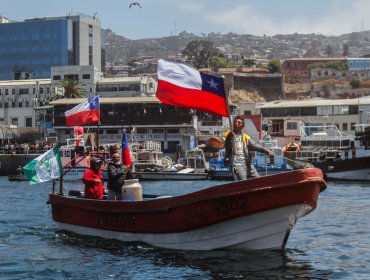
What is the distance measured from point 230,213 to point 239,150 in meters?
1.49

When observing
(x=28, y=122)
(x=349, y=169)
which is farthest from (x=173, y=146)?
(x=349, y=169)

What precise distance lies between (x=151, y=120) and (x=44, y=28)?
71896 mm

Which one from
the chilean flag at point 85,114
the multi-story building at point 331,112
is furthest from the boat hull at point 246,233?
the multi-story building at point 331,112

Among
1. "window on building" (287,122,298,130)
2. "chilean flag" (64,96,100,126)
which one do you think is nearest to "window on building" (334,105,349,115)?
"window on building" (287,122,298,130)

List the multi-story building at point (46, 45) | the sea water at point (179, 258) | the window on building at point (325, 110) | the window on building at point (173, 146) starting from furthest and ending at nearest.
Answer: the multi-story building at point (46, 45)
the window on building at point (325, 110)
the window on building at point (173, 146)
the sea water at point (179, 258)

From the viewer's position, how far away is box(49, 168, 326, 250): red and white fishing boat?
1633cm

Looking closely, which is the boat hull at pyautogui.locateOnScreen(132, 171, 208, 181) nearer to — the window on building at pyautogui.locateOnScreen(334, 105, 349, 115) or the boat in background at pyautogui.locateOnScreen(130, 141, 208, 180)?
the boat in background at pyautogui.locateOnScreen(130, 141, 208, 180)

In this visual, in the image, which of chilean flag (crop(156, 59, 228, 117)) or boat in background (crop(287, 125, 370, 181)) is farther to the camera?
boat in background (crop(287, 125, 370, 181))

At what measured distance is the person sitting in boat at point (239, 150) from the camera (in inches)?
669

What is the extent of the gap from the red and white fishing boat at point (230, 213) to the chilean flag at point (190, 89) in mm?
1928

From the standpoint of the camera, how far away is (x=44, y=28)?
15400 centimetres

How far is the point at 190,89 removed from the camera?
1716 cm

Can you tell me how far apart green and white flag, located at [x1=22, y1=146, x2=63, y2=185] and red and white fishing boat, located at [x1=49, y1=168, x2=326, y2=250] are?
14.5 feet

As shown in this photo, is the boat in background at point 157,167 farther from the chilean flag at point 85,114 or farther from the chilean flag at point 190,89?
the chilean flag at point 190,89
